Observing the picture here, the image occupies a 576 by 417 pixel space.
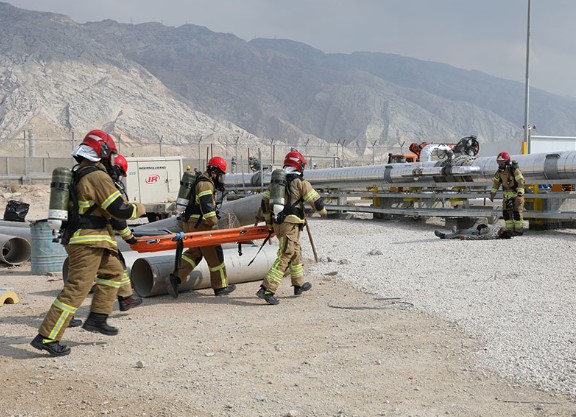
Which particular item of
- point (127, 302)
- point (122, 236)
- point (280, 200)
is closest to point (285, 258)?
point (280, 200)

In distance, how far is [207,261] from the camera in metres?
8.51

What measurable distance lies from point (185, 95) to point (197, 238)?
105 m

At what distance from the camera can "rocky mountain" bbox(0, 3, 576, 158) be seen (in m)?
73.4

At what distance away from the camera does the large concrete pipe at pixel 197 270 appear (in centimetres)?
852

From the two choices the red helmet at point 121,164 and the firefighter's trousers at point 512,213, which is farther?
the firefighter's trousers at point 512,213

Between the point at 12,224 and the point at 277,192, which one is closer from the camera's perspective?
the point at 277,192

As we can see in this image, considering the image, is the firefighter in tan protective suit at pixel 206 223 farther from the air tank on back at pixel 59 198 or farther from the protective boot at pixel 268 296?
the air tank on back at pixel 59 198

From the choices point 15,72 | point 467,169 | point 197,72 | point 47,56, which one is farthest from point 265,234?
point 197,72

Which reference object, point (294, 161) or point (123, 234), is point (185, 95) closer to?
point (294, 161)

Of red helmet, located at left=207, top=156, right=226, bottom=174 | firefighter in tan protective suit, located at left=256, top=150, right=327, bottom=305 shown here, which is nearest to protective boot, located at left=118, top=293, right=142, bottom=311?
firefighter in tan protective suit, located at left=256, top=150, right=327, bottom=305

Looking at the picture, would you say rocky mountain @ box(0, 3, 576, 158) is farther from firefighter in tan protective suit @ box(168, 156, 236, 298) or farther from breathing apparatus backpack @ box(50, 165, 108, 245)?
breathing apparatus backpack @ box(50, 165, 108, 245)

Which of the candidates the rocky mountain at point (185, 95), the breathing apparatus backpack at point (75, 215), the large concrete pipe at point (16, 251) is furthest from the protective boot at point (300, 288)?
the rocky mountain at point (185, 95)

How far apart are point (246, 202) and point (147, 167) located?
9.18 m

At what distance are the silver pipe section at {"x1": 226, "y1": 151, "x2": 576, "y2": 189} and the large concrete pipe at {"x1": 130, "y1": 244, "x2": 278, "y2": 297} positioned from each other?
680 centimetres
